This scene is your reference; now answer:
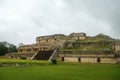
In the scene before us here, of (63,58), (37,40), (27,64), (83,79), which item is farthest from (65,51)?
(83,79)

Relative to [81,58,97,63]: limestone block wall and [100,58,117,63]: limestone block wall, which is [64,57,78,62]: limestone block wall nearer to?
[81,58,97,63]: limestone block wall

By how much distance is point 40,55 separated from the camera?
125 feet

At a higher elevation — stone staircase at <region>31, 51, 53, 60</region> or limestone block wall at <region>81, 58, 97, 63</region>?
stone staircase at <region>31, 51, 53, 60</region>

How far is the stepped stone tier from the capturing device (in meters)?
32.7

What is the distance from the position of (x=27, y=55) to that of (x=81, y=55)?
459 inches

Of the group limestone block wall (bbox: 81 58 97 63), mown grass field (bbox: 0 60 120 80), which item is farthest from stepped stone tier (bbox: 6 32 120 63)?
mown grass field (bbox: 0 60 120 80)

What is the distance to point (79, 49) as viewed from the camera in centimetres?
3809

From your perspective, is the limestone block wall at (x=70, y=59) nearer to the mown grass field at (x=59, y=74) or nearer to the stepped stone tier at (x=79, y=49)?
the stepped stone tier at (x=79, y=49)

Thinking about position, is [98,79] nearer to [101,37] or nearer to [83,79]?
[83,79]

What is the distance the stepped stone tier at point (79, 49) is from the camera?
32.7 meters

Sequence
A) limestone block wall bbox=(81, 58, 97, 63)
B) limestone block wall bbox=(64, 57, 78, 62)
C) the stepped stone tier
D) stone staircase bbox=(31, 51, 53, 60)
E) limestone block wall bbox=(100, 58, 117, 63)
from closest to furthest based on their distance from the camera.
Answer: limestone block wall bbox=(100, 58, 117, 63), the stepped stone tier, limestone block wall bbox=(81, 58, 97, 63), limestone block wall bbox=(64, 57, 78, 62), stone staircase bbox=(31, 51, 53, 60)

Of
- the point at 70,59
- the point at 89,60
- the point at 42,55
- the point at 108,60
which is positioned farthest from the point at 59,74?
the point at 42,55

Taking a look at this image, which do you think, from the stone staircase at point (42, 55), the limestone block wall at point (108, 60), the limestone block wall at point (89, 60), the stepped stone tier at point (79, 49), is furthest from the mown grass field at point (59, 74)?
the stone staircase at point (42, 55)

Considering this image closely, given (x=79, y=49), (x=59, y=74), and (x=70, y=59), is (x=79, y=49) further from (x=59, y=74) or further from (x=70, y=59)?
(x=59, y=74)
